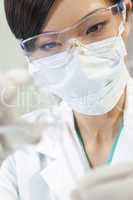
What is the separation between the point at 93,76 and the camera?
709 mm

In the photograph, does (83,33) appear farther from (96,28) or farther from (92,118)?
(92,118)

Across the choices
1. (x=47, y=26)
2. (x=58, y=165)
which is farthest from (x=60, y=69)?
(x=58, y=165)

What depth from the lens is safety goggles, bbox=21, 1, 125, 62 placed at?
0.69 m

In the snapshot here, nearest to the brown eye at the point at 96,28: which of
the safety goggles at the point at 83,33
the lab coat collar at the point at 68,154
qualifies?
the safety goggles at the point at 83,33

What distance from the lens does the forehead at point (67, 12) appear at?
2.23 feet

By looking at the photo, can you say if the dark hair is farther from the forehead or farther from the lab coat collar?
the lab coat collar

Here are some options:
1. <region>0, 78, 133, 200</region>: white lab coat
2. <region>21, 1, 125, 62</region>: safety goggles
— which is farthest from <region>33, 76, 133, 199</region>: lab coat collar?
<region>21, 1, 125, 62</region>: safety goggles

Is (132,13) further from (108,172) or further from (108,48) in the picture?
(108,172)

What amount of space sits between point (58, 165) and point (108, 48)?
0.82 ft

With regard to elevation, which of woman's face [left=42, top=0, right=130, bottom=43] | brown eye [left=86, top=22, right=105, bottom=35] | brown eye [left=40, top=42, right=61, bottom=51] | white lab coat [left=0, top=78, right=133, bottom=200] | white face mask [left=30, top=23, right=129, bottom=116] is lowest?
white lab coat [left=0, top=78, right=133, bottom=200]

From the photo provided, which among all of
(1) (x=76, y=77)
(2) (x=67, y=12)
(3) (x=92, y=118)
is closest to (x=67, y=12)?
(2) (x=67, y=12)

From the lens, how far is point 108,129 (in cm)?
79

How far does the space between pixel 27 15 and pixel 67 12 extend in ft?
0.27

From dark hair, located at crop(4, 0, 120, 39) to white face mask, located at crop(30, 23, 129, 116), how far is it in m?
0.07
